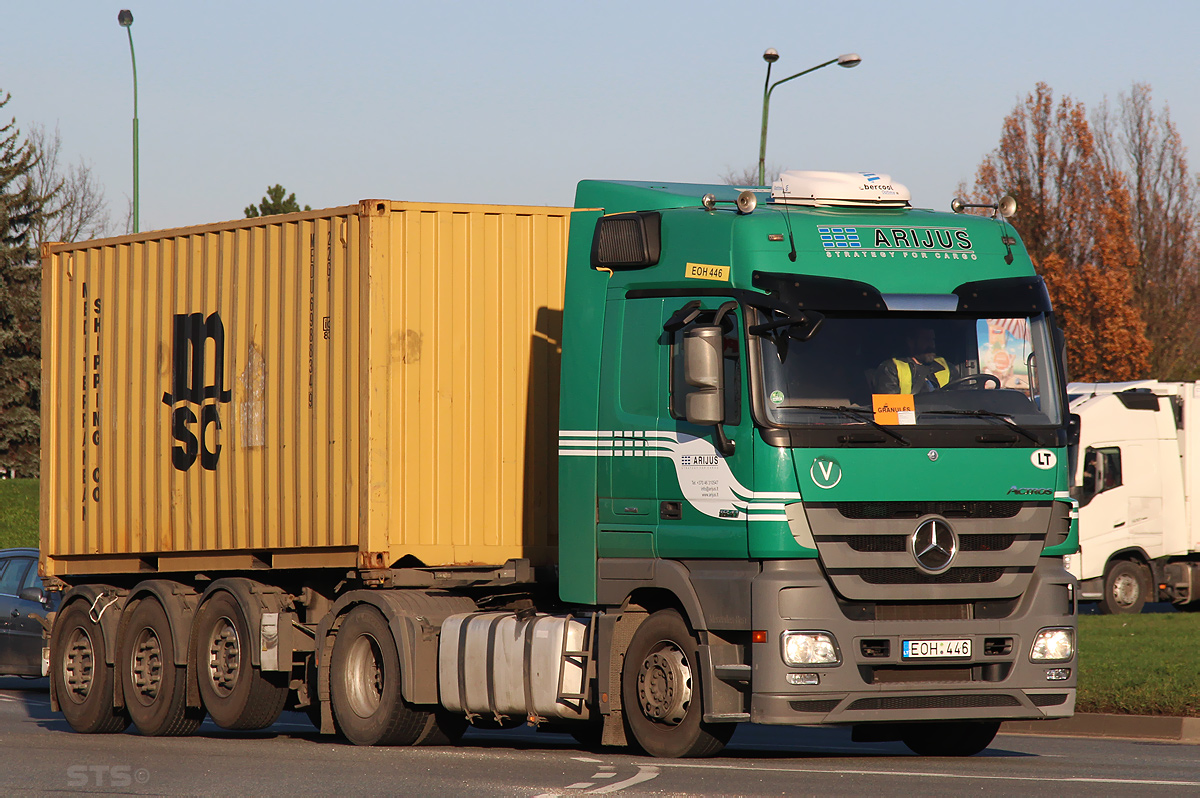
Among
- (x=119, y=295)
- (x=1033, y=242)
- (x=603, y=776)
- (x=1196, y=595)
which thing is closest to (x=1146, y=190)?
(x=1033, y=242)

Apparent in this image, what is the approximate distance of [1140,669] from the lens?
15.8 m

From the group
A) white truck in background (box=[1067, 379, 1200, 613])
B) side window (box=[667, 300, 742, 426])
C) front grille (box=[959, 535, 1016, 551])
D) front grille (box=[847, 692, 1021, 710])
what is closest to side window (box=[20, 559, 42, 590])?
side window (box=[667, 300, 742, 426])

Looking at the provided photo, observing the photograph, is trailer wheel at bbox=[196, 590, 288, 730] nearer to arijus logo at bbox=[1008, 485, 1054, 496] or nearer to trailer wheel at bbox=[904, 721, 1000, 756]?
trailer wheel at bbox=[904, 721, 1000, 756]

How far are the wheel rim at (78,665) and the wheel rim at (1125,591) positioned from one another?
15989 millimetres

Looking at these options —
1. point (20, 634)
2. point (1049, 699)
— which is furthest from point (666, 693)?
point (20, 634)

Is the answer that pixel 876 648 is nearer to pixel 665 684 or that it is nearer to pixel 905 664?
pixel 905 664

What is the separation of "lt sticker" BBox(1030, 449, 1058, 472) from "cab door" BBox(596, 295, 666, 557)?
2241 mm

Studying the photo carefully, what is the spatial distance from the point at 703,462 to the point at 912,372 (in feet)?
4.40

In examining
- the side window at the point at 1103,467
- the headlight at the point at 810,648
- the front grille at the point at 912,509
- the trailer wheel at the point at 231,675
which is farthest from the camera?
the side window at the point at 1103,467

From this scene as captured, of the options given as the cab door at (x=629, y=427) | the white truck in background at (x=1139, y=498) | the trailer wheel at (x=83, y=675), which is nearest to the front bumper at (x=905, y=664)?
the cab door at (x=629, y=427)

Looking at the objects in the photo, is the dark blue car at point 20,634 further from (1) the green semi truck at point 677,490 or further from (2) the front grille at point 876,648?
(2) the front grille at point 876,648

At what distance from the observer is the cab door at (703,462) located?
9.94 meters

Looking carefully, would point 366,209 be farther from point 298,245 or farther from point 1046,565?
point 1046,565

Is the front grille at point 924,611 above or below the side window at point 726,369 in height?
below
